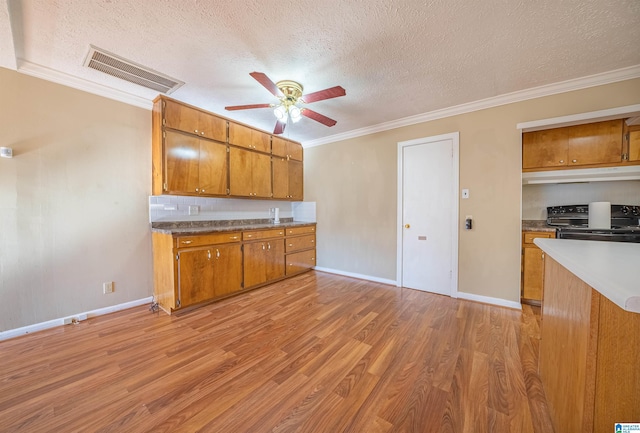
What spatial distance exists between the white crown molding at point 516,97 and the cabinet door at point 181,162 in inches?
97.1

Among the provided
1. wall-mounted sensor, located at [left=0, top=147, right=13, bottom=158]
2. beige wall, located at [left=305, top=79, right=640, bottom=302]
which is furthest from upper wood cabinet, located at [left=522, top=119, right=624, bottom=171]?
wall-mounted sensor, located at [left=0, top=147, right=13, bottom=158]

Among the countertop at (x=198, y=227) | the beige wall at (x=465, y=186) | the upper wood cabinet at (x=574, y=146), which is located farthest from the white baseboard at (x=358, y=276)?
the upper wood cabinet at (x=574, y=146)

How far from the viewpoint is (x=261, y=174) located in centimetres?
378

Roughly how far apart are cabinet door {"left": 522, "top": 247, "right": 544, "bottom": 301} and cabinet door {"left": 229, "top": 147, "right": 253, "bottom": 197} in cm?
379

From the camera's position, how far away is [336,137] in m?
4.10

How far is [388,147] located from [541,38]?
1.92 meters

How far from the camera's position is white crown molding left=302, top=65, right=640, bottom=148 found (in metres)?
2.23

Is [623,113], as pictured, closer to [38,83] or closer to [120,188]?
[120,188]

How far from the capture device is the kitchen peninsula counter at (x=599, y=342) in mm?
741

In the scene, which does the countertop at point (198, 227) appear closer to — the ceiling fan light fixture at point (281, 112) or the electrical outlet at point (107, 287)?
A: the electrical outlet at point (107, 287)

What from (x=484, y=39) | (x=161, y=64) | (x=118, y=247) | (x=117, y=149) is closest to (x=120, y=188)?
(x=117, y=149)

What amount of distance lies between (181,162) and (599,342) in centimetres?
356

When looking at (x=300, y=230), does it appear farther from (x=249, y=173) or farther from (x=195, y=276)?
(x=195, y=276)

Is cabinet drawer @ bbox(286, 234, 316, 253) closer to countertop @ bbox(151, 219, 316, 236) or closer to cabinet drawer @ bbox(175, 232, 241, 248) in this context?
countertop @ bbox(151, 219, 316, 236)
